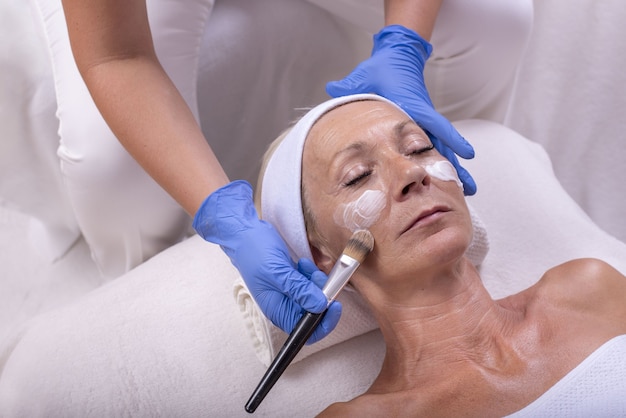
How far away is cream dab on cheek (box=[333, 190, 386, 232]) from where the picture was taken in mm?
1263

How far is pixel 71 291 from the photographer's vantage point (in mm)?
2098

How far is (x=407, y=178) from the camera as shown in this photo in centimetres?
125

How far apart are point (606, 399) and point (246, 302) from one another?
733 millimetres

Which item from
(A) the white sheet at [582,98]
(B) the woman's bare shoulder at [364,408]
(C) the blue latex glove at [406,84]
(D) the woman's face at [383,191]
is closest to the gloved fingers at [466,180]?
(C) the blue latex glove at [406,84]

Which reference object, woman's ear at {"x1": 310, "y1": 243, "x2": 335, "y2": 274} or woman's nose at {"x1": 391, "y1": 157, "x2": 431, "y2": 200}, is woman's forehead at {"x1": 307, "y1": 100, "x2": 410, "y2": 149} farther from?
woman's ear at {"x1": 310, "y1": 243, "x2": 335, "y2": 274}

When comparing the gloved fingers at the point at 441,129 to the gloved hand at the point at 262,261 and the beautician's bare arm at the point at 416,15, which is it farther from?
the gloved hand at the point at 262,261

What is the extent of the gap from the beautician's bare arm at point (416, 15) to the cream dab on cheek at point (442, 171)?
519 millimetres

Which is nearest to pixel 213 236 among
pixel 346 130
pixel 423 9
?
pixel 346 130

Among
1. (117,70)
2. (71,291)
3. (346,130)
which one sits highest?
(117,70)

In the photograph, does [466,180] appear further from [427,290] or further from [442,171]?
[427,290]

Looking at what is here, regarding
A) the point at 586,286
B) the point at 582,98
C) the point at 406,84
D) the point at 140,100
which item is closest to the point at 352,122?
the point at 406,84

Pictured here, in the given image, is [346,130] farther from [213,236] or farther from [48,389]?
[48,389]

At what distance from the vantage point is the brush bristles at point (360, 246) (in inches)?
48.5

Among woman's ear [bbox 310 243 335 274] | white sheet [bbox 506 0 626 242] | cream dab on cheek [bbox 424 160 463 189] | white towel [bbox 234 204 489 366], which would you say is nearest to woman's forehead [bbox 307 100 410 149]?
cream dab on cheek [bbox 424 160 463 189]
